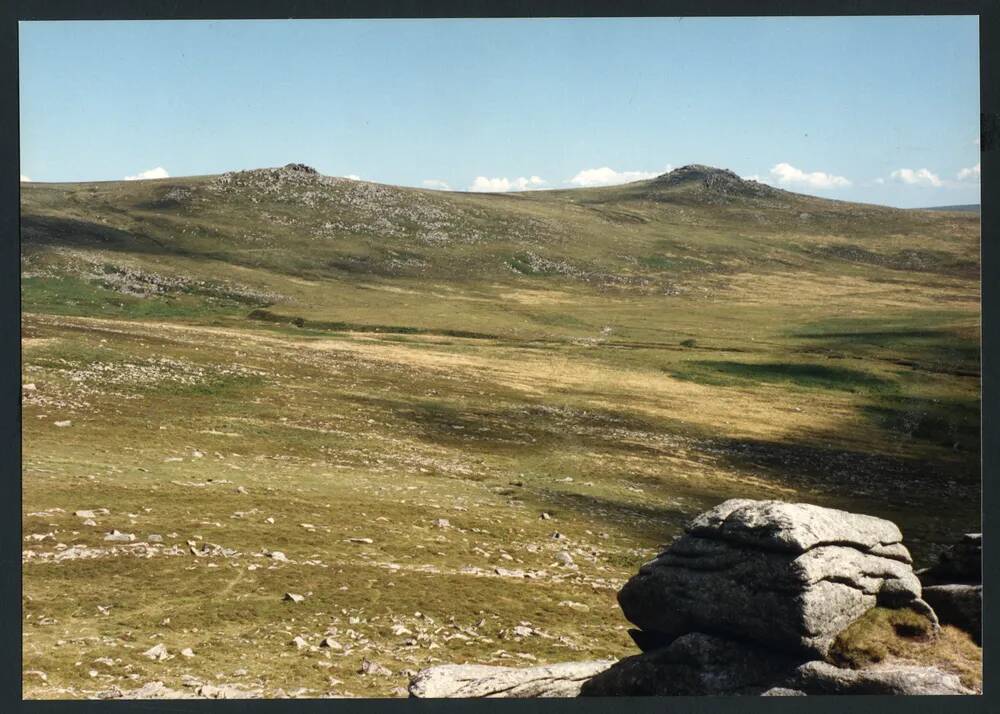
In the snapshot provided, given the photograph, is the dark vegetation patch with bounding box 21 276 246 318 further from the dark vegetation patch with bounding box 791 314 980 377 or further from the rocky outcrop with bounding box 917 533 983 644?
the rocky outcrop with bounding box 917 533 983 644

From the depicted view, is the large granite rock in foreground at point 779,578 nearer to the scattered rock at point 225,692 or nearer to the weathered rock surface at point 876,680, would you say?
the weathered rock surface at point 876,680

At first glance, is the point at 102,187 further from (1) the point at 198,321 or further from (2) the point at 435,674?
(2) the point at 435,674

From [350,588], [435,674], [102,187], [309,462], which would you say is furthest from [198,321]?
[102,187]

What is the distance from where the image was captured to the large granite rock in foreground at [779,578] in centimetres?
1611

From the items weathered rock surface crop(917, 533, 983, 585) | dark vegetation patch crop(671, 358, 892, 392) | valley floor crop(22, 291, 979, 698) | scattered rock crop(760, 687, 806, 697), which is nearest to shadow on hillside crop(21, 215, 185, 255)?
valley floor crop(22, 291, 979, 698)

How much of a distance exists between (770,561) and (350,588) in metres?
11.2

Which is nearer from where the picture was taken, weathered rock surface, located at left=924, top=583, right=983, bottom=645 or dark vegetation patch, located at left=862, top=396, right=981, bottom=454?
weathered rock surface, located at left=924, top=583, right=983, bottom=645

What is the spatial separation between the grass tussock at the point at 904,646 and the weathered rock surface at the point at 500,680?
5.08 meters

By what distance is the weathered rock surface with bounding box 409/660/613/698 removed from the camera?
16531 millimetres

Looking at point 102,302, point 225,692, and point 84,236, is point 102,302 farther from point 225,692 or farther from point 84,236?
point 225,692

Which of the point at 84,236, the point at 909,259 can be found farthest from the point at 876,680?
the point at 909,259

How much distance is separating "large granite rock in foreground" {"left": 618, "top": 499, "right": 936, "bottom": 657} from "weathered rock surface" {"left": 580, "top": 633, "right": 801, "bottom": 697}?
315mm

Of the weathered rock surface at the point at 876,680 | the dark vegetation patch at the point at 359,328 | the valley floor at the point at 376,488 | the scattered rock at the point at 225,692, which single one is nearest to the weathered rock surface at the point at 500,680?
the valley floor at the point at 376,488

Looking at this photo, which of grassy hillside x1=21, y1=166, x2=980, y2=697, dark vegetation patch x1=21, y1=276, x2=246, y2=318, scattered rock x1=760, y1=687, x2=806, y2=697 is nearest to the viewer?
scattered rock x1=760, y1=687, x2=806, y2=697
